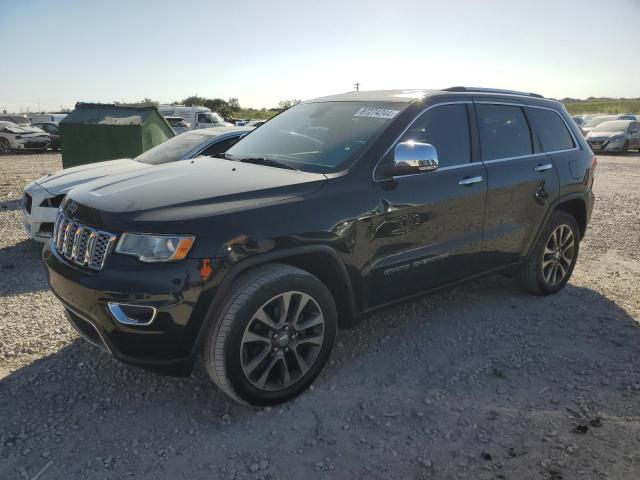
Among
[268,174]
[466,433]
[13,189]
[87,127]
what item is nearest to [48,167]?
[13,189]

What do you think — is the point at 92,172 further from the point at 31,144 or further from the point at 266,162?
the point at 31,144

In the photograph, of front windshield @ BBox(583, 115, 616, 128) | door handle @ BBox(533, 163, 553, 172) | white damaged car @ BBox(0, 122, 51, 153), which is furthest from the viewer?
front windshield @ BBox(583, 115, 616, 128)

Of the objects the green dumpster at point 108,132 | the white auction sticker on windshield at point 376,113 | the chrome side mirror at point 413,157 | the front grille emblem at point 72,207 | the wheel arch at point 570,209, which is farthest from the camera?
the green dumpster at point 108,132

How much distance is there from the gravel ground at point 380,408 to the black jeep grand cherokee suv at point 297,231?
36cm

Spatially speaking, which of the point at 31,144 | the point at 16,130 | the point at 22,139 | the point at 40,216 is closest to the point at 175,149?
the point at 40,216

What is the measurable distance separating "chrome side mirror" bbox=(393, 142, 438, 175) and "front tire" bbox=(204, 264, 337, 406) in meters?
0.90

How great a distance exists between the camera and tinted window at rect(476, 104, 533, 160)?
3908mm

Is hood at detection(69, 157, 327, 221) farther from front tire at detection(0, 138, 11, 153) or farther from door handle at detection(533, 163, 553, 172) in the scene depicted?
front tire at detection(0, 138, 11, 153)

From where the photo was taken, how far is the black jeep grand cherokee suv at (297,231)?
255 cm

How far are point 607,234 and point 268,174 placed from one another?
5.79 m

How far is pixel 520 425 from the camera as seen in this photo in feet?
9.15

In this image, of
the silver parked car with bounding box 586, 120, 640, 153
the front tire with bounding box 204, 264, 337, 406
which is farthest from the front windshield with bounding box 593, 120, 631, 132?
the front tire with bounding box 204, 264, 337, 406

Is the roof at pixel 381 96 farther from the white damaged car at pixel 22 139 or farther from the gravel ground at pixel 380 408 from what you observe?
the white damaged car at pixel 22 139

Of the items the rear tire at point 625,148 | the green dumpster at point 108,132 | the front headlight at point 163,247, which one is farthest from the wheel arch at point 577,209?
the rear tire at point 625,148
